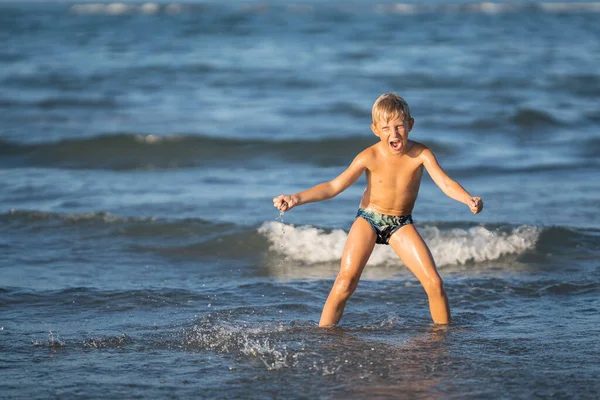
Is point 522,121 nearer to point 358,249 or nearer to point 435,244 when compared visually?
point 435,244

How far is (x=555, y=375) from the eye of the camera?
4.42 metres

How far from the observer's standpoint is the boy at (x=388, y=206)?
16.7 feet

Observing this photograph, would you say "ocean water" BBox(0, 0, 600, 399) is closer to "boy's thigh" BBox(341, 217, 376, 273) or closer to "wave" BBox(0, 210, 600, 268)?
"wave" BBox(0, 210, 600, 268)

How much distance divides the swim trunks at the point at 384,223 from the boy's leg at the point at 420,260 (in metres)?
0.03

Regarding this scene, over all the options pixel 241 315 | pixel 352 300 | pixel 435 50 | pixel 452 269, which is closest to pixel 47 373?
pixel 241 315

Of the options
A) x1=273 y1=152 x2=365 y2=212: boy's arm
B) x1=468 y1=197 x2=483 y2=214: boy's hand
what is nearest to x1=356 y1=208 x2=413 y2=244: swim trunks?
x1=273 y1=152 x2=365 y2=212: boy's arm

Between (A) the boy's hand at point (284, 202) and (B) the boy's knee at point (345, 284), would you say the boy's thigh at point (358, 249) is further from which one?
(A) the boy's hand at point (284, 202)

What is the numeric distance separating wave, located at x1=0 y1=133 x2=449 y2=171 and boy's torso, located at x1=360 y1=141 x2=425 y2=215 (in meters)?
6.40

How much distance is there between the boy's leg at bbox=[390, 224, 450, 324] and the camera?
16.7 feet

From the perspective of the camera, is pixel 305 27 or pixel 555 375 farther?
pixel 305 27

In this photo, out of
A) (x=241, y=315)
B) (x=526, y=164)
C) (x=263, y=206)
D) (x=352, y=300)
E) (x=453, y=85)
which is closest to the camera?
(x=241, y=315)

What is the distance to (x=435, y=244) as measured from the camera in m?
7.54

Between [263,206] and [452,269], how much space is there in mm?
2647

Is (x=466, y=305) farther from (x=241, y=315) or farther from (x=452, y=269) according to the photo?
(x=241, y=315)
